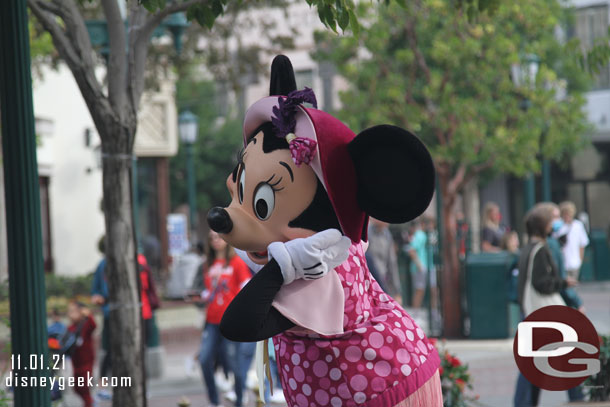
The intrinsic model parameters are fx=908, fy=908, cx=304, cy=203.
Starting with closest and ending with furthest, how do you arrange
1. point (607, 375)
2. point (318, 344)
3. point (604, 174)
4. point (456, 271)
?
point (318, 344)
point (607, 375)
point (456, 271)
point (604, 174)

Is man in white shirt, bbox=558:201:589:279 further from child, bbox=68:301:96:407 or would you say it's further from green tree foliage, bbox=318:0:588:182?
child, bbox=68:301:96:407

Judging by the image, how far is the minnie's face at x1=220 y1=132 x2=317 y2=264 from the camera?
3.51m

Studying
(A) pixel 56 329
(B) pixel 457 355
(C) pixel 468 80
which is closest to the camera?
(A) pixel 56 329

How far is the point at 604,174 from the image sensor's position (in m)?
27.4

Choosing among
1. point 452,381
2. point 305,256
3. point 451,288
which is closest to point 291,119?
point 305,256

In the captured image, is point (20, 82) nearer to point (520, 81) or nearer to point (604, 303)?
point (520, 81)

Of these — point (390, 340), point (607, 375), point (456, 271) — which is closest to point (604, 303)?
point (456, 271)

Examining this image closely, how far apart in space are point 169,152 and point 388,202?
19.8 meters

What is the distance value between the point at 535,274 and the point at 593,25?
2201 cm

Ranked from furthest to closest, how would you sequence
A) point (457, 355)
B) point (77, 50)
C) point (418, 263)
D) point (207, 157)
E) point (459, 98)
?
point (207, 157) → point (418, 263) → point (459, 98) → point (457, 355) → point (77, 50)

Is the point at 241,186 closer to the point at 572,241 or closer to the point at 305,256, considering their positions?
the point at 305,256

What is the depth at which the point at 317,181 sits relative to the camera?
358cm

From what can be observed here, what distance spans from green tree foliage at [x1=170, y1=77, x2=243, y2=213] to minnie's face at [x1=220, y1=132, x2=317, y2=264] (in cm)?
3340

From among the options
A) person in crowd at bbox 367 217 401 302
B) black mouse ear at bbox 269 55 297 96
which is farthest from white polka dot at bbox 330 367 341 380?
person in crowd at bbox 367 217 401 302
